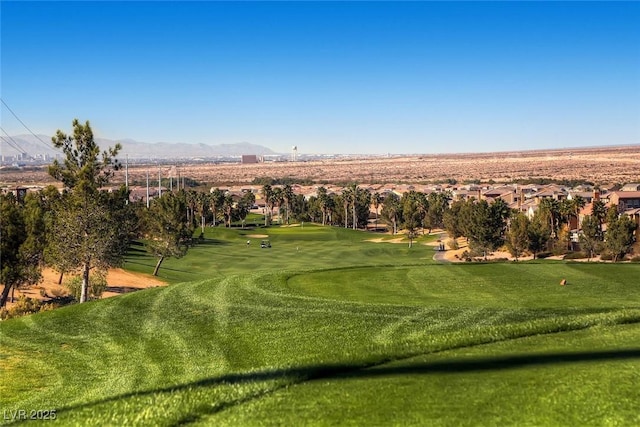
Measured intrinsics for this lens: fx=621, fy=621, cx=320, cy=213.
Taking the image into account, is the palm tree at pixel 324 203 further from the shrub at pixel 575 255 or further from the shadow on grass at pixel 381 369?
the shadow on grass at pixel 381 369

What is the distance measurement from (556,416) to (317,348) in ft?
23.2

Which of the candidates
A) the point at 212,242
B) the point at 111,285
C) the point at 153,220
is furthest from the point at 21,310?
the point at 212,242

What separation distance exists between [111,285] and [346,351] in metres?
38.6

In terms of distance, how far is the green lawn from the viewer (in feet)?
30.3

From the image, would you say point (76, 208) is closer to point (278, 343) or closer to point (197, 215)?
point (278, 343)

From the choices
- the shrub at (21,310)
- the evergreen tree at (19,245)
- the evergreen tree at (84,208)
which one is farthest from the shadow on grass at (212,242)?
the shrub at (21,310)

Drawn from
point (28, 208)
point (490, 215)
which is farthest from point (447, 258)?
point (28, 208)

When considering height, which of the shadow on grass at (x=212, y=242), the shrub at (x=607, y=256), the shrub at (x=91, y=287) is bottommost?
the shadow on grass at (x=212, y=242)

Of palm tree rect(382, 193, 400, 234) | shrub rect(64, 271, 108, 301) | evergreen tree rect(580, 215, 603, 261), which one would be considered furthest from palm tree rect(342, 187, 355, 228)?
shrub rect(64, 271, 108, 301)

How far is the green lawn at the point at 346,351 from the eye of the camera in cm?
923

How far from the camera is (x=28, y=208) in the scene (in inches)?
1490

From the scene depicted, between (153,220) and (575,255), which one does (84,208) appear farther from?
(575,255)

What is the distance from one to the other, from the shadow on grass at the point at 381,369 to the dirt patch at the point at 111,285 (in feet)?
103

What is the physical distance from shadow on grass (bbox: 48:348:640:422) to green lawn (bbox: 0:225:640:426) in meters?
0.05
